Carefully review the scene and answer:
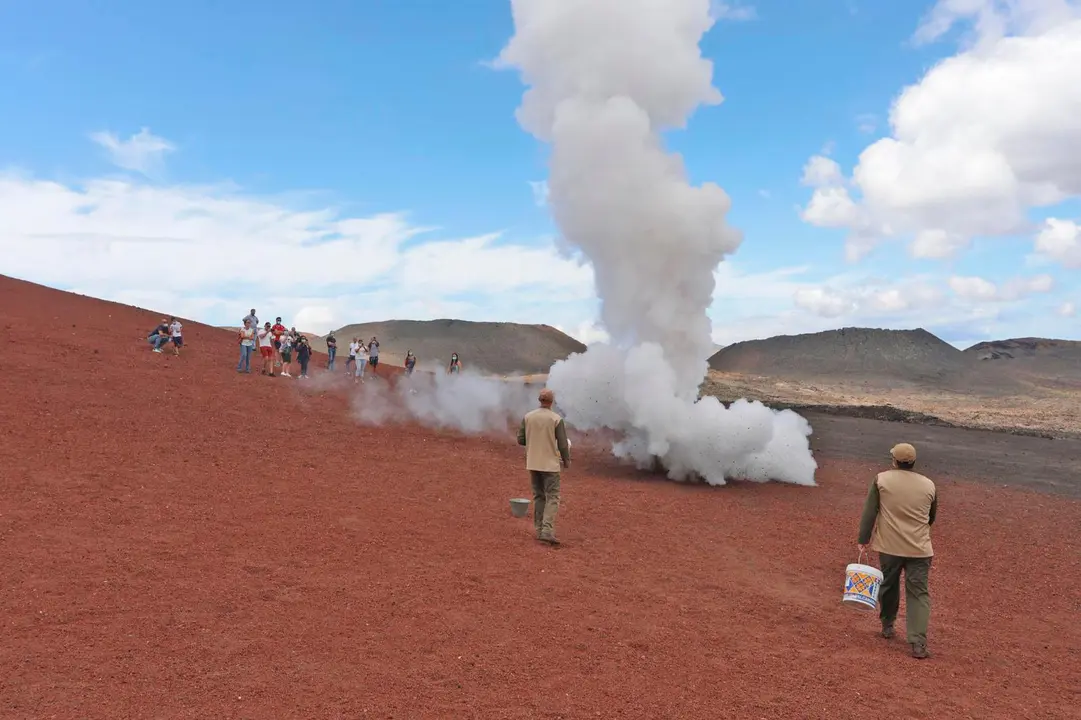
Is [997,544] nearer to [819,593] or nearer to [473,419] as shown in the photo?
[819,593]

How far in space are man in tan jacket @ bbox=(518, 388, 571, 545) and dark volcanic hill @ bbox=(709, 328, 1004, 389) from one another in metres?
69.1

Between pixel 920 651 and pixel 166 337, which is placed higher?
pixel 166 337

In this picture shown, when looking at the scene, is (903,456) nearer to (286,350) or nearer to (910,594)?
(910,594)

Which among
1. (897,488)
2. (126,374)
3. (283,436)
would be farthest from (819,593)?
(126,374)

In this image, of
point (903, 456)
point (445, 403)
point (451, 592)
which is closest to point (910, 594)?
point (903, 456)

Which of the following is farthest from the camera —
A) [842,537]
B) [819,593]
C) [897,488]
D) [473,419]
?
[473,419]

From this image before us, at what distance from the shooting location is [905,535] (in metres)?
6.84

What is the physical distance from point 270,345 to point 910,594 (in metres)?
19.8

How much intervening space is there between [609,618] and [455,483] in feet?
21.8

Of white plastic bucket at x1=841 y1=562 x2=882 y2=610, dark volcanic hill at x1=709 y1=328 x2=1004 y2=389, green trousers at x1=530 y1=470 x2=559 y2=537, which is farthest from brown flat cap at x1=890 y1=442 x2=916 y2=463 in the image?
dark volcanic hill at x1=709 y1=328 x2=1004 y2=389

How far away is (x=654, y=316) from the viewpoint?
52.0ft

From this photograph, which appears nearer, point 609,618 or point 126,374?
point 609,618

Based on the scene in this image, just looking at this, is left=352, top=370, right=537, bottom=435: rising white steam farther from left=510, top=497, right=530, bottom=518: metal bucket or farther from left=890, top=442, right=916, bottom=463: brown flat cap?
left=890, top=442, right=916, bottom=463: brown flat cap

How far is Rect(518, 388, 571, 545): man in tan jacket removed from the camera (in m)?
9.79
